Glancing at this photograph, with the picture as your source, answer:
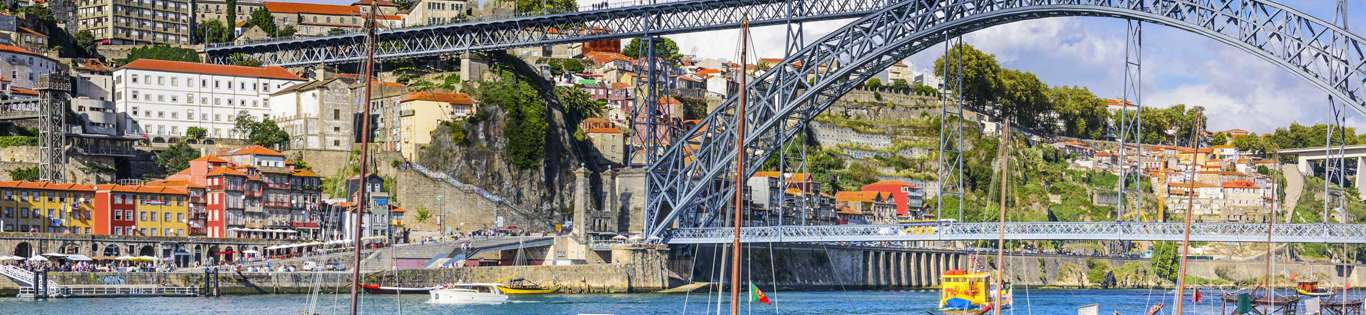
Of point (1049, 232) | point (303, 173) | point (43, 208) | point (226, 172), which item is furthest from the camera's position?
point (303, 173)

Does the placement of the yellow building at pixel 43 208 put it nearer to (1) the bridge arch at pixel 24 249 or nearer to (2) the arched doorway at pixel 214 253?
(1) the bridge arch at pixel 24 249

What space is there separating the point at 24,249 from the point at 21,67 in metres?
24.6

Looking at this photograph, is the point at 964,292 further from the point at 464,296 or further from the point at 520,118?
the point at 520,118

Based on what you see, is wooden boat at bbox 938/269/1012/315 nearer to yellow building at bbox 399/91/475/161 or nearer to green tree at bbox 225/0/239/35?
yellow building at bbox 399/91/475/161

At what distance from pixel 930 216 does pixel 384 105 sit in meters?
30.0

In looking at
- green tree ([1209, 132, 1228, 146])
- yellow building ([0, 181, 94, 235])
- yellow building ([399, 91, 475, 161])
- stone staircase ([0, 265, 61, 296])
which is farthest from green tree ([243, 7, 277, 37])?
green tree ([1209, 132, 1228, 146])

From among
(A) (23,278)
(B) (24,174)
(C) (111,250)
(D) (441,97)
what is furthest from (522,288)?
(B) (24,174)

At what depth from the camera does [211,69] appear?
307 ft

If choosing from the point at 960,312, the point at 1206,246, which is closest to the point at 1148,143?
Answer: the point at 1206,246

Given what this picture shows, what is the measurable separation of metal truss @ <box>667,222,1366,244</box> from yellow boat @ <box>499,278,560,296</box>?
5.59 meters

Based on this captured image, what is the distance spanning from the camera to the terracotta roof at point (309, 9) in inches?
4496

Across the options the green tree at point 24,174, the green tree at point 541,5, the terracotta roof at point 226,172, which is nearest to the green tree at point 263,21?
the green tree at point 541,5

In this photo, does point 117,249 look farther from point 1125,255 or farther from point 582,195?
point 1125,255

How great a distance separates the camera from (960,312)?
57469 mm
